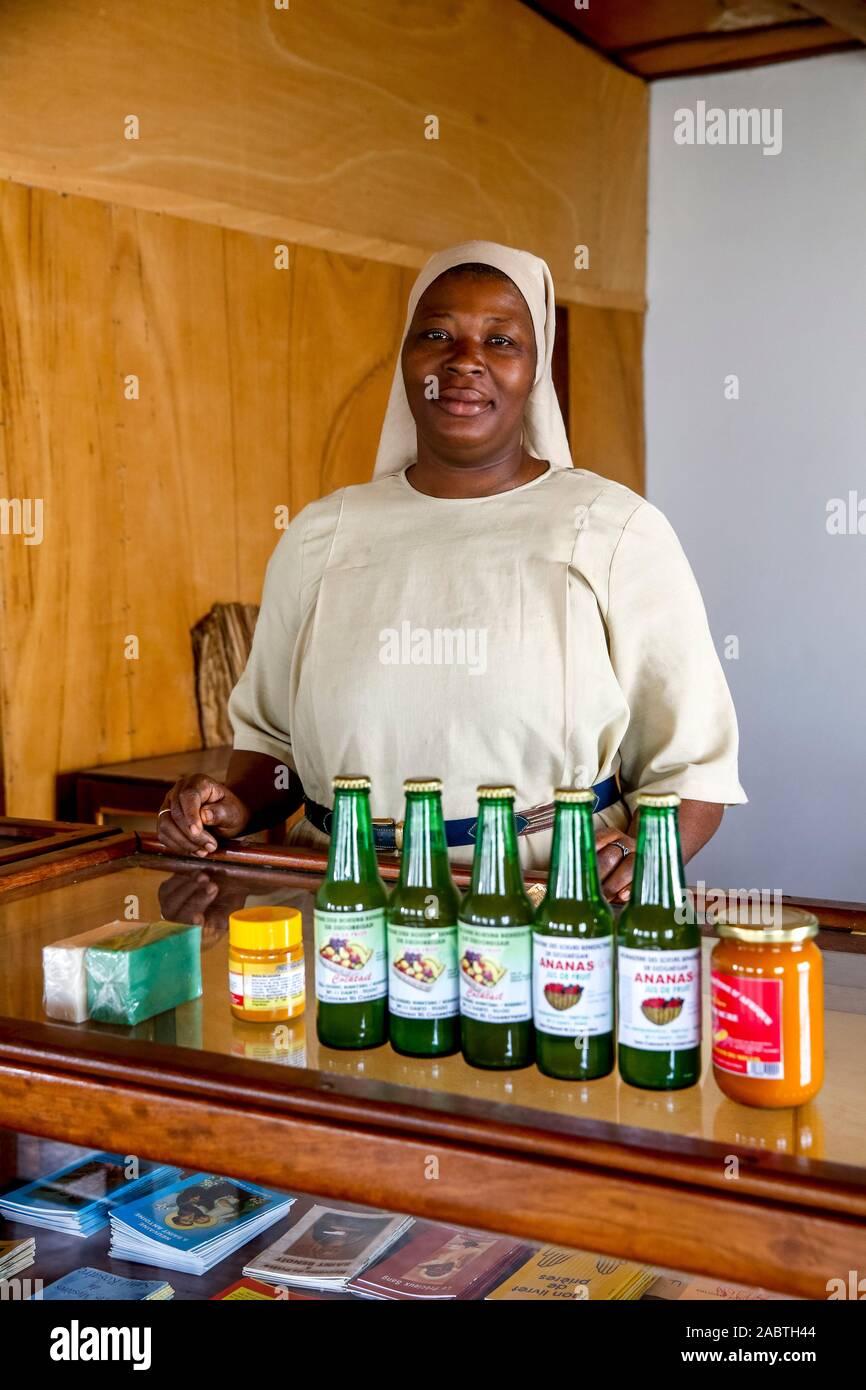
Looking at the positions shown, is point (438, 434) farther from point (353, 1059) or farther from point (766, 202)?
point (766, 202)

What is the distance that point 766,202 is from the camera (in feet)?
17.3

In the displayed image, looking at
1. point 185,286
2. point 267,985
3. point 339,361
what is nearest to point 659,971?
point 267,985

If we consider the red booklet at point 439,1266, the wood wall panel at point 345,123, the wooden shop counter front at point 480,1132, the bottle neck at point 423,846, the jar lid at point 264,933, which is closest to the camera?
the wooden shop counter front at point 480,1132

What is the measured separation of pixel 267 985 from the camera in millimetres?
1220

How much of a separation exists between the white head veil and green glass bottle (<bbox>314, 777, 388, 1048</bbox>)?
1.06 m

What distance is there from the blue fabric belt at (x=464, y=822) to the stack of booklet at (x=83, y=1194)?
0.50m

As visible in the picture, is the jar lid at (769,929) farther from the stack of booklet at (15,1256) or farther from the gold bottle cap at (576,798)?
the stack of booklet at (15,1256)

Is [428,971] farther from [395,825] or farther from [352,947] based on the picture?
[395,825]

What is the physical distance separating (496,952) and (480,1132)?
0.48 feet

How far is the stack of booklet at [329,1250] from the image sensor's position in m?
1.46

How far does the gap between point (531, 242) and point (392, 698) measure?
359 centimetres

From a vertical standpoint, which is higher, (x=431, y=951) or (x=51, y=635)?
(x=51, y=635)
